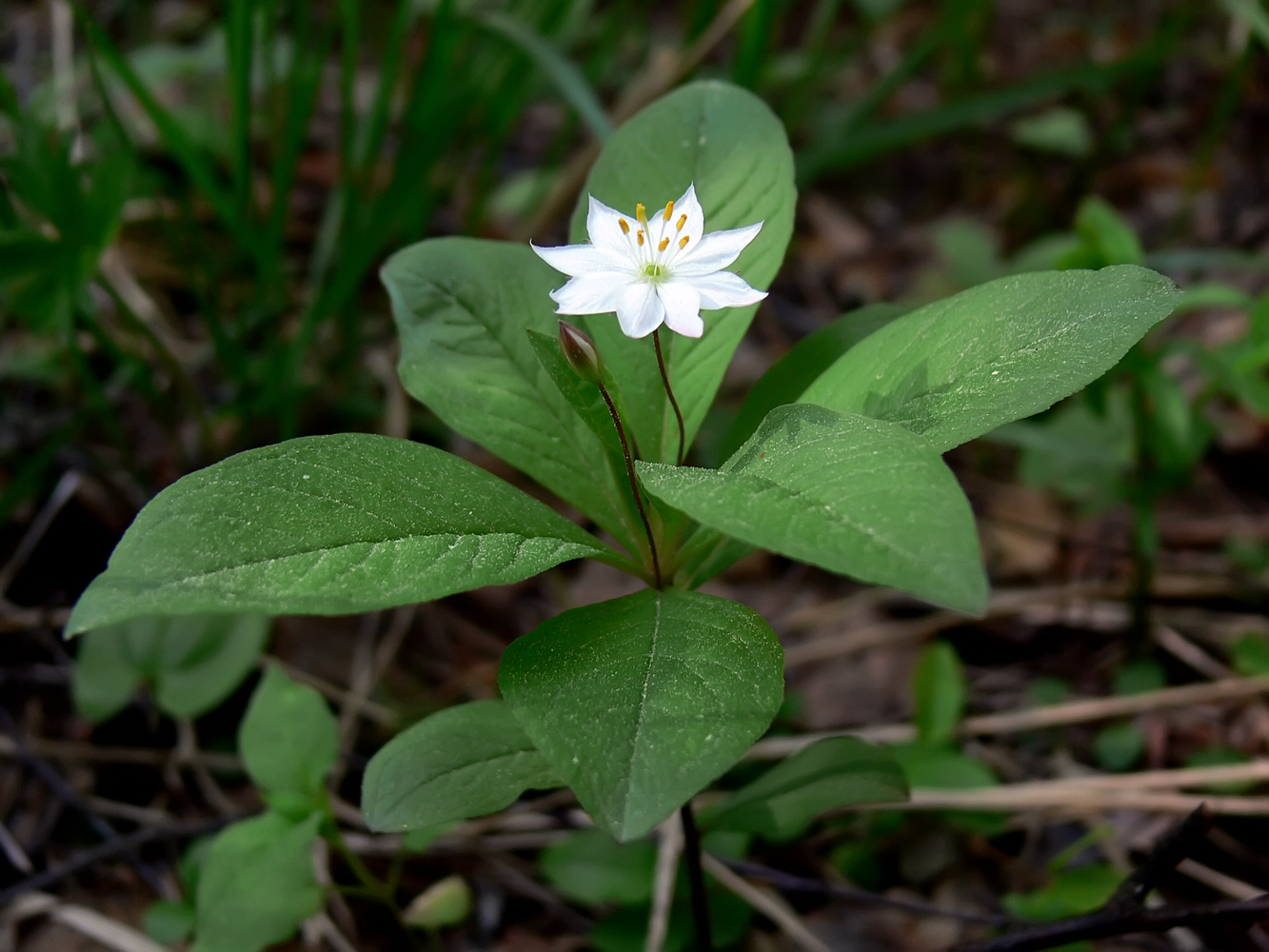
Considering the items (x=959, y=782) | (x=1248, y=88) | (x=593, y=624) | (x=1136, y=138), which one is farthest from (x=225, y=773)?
(x=1248, y=88)

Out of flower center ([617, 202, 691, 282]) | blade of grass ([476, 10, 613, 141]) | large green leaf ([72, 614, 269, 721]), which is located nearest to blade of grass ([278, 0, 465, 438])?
blade of grass ([476, 10, 613, 141])

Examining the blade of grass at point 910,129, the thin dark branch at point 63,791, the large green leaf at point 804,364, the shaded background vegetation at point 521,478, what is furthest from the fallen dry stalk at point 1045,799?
the blade of grass at point 910,129

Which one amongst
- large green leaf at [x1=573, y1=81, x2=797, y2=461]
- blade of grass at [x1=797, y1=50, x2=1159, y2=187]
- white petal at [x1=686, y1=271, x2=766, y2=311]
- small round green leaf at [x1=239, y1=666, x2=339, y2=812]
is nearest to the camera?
white petal at [x1=686, y1=271, x2=766, y2=311]

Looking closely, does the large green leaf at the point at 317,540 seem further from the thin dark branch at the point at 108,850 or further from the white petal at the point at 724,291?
the thin dark branch at the point at 108,850

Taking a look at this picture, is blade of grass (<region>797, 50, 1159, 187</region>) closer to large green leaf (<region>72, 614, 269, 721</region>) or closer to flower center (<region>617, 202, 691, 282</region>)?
flower center (<region>617, 202, 691, 282</region>)

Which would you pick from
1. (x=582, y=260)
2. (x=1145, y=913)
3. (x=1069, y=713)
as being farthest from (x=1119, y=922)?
(x=582, y=260)

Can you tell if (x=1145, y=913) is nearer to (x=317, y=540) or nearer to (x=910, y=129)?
(x=317, y=540)

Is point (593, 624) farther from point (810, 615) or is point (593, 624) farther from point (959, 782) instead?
point (810, 615)
